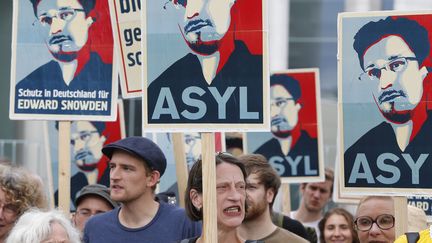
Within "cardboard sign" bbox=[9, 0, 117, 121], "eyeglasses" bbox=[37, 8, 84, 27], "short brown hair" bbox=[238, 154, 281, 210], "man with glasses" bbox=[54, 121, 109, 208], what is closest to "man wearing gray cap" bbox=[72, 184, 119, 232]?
"cardboard sign" bbox=[9, 0, 117, 121]

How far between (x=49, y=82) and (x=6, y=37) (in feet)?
35.2

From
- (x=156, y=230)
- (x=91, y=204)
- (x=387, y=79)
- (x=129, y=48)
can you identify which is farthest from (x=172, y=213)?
(x=129, y=48)

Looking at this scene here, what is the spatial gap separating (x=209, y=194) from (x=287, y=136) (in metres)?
4.59

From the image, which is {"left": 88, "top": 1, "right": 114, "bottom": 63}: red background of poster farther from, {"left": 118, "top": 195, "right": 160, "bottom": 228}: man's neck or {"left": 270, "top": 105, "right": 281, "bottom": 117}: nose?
{"left": 270, "top": 105, "right": 281, "bottom": 117}: nose

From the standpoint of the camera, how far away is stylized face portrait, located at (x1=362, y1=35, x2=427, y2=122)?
8078mm

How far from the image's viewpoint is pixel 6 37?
19578mm

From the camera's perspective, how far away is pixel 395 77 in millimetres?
8094

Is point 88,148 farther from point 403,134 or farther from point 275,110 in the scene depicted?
point 403,134

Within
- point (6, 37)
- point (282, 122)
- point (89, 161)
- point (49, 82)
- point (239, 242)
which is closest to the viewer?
point (239, 242)

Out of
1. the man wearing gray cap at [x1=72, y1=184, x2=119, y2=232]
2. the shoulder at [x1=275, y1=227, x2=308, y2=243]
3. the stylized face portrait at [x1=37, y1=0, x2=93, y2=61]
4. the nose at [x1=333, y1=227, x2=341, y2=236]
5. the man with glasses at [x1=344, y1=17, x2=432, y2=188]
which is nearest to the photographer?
the man with glasses at [x1=344, y1=17, x2=432, y2=188]

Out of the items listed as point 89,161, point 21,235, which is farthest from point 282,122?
point 21,235

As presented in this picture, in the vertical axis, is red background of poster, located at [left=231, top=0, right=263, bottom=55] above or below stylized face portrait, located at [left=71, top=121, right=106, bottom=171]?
above

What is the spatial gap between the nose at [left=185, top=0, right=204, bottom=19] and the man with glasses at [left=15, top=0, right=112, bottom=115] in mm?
1309

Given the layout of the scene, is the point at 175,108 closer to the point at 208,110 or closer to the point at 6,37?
the point at 208,110
